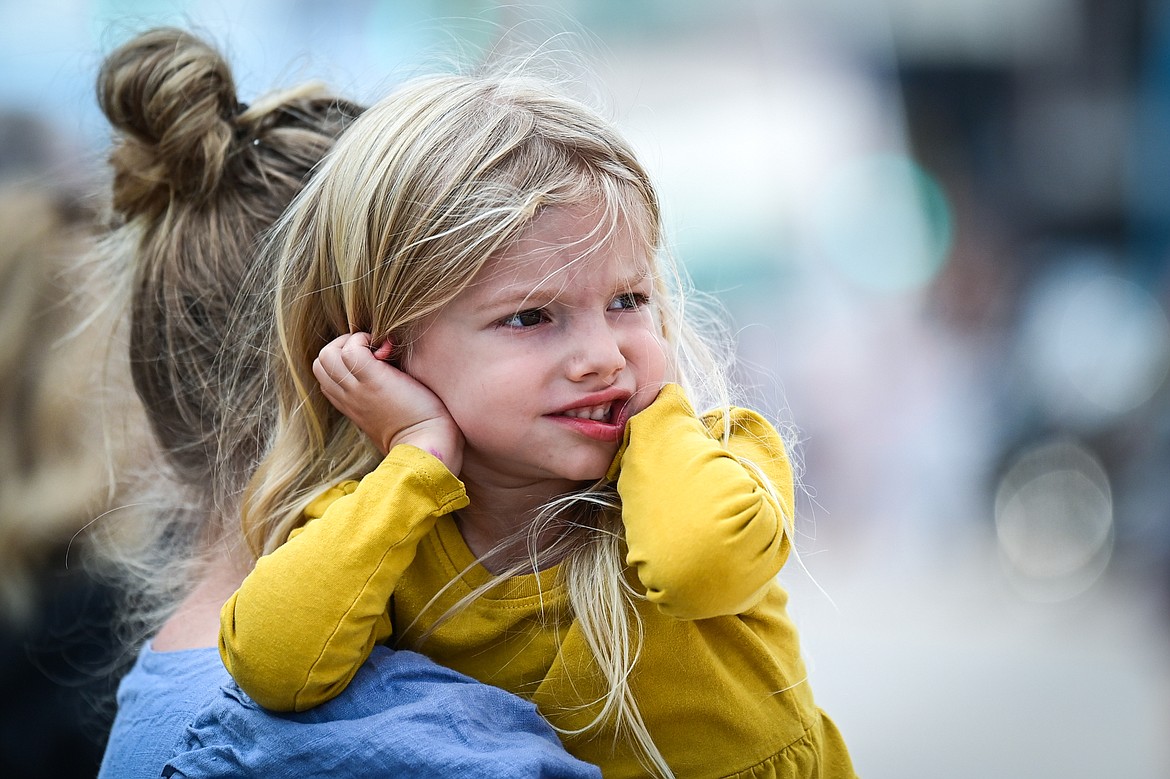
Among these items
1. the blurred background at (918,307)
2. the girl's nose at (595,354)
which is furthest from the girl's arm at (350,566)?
the blurred background at (918,307)

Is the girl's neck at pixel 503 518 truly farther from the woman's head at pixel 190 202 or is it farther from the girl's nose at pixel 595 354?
the woman's head at pixel 190 202

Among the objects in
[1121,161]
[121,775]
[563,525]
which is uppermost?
[1121,161]

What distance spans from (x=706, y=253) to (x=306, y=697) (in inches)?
322

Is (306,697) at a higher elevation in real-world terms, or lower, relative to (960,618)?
higher

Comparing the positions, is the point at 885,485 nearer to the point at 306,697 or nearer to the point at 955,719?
the point at 955,719

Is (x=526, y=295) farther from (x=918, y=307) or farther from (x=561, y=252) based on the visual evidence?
(x=918, y=307)

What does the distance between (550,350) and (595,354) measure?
2.3 inches

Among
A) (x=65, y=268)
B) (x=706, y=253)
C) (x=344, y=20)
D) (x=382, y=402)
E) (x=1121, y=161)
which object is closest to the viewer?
(x=382, y=402)

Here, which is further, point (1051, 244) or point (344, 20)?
point (1051, 244)

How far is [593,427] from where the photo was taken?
1.41m

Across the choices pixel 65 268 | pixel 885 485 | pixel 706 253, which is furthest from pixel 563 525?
pixel 706 253

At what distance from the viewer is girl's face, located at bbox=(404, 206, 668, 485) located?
4.53 feet

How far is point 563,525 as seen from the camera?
153cm

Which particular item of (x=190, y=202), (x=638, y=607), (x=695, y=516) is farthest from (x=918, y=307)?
(x=695, y=516)
